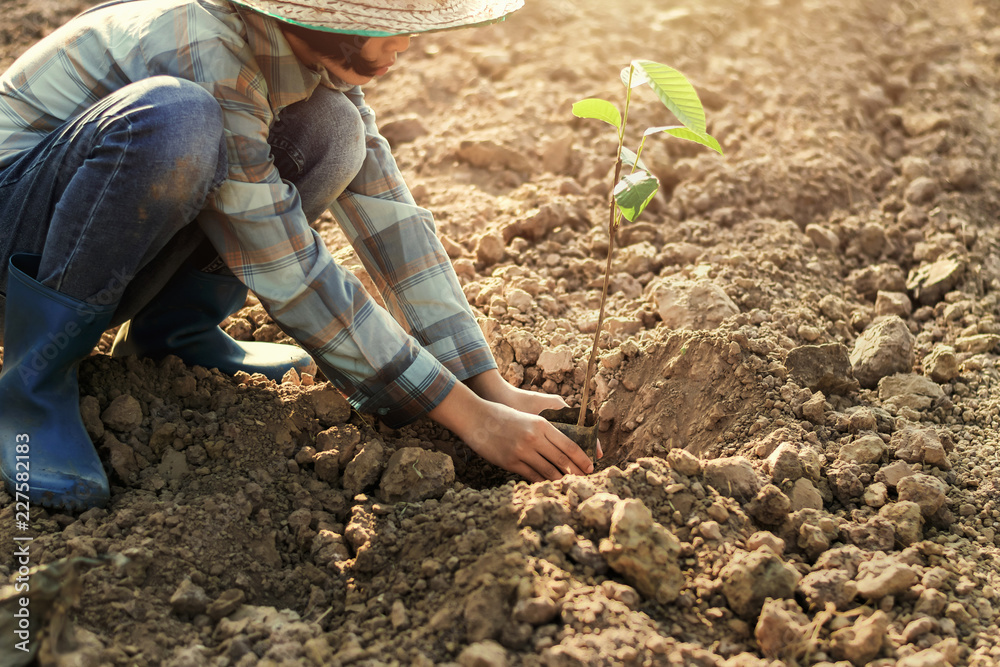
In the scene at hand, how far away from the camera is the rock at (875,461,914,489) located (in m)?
1.52

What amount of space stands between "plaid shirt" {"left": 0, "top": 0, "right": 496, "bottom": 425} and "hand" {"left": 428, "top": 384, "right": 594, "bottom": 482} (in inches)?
2.0

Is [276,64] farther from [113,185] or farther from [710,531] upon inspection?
[710,531]

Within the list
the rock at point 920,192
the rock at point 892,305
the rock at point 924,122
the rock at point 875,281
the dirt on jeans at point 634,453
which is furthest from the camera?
the rock at point 924,122

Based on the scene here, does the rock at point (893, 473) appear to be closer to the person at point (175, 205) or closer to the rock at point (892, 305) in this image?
the person at point (175, 205)

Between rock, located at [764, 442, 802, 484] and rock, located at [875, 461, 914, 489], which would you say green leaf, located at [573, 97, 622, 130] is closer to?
rock, located at [764, 442, 802, 484]

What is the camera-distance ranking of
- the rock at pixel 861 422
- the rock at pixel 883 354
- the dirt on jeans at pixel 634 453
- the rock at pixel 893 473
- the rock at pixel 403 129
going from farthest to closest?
the rock at pixel 403 129 → the rock at pixel 883 354 → the rock at pixel 861 422 → the rock at pixel 893 473 → the dirt on jeans at pixel 634 453

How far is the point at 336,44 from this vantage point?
4.68 ft

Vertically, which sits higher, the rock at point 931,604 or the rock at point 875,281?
the rock at point 931,604

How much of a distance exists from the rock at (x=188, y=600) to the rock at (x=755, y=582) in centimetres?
81

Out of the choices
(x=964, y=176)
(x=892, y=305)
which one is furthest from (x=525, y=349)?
(x=964, y=176)

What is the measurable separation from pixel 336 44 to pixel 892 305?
1.60 m

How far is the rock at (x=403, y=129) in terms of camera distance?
2.90 metres

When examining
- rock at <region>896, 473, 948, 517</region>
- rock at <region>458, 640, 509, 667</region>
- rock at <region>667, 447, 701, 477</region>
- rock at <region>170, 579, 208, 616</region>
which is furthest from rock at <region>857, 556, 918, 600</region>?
rock at <region>170, 579, 208, 616</region>

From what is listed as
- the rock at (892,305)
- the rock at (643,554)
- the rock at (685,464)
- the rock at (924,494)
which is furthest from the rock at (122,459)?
the rock at (892,305)
